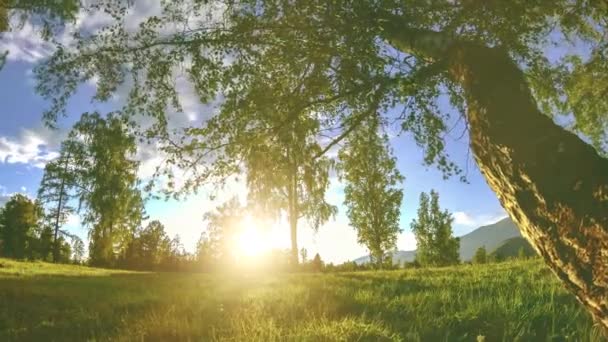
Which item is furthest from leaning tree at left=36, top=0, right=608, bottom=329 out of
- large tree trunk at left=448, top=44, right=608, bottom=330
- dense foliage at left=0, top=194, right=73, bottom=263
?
dense foliage at left=0, top=194, right=73, bottom=263

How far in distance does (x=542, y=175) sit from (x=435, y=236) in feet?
222

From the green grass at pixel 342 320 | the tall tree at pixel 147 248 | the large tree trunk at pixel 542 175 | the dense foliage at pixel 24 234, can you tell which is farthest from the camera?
the dense foliage at pixel 24 234

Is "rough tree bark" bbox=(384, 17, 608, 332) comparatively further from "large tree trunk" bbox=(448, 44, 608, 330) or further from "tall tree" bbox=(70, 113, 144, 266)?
"tall tree" bbox=(70, 113, 144, 266)

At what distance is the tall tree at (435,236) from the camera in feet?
221

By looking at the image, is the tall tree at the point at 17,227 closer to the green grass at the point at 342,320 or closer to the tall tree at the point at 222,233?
the tall tree at the point at 222,233

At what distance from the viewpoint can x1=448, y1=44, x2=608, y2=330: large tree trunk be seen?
143 inches

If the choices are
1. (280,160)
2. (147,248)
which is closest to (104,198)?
(147,248)

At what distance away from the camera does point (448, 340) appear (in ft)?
17.8

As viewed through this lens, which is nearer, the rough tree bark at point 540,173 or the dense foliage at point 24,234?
the rough tree bark at point 540,173

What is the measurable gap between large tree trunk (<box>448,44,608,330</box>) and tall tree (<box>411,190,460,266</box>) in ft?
214

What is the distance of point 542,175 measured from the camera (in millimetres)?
3932

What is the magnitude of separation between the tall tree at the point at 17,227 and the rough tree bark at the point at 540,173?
6418cm

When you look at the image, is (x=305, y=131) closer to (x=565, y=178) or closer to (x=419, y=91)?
(x=419, y=91)

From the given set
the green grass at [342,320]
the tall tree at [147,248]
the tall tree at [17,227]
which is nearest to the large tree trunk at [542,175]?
the green grass at [342,320]
